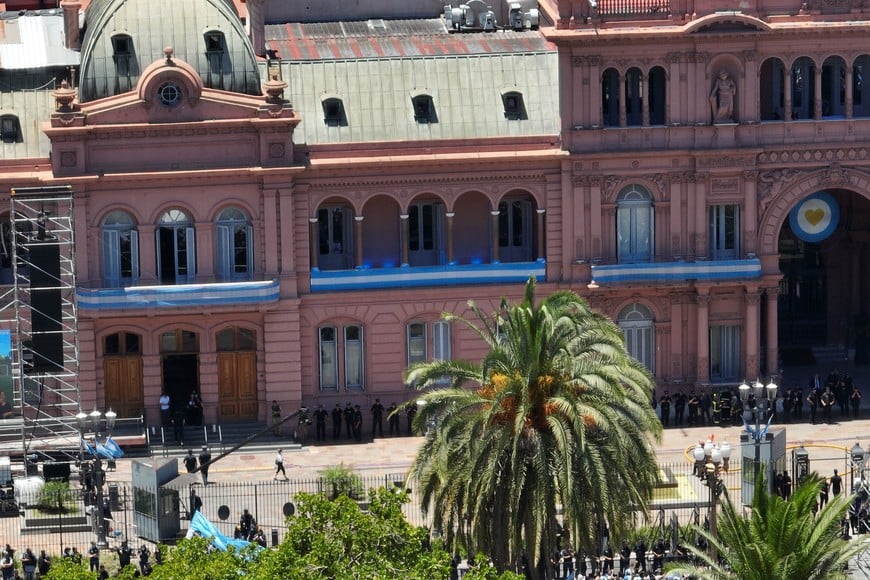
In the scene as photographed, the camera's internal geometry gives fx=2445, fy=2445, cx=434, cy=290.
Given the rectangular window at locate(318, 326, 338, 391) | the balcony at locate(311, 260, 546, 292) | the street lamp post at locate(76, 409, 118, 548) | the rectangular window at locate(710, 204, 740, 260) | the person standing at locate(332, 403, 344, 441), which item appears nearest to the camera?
the street lamp post at locate(76, 409, 118, 548)

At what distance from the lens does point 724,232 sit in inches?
4235

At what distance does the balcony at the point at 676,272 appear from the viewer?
348 feet

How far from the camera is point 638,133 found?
106000mm

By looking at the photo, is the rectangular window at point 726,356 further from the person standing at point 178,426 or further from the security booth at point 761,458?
the person standing at point 178,426

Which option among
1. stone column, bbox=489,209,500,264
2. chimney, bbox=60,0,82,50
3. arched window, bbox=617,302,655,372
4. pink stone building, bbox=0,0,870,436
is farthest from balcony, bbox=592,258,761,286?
chimney, bbox=60,0,82,50

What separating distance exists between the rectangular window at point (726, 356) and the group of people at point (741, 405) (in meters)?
1.18

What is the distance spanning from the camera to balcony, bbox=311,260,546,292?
105250 mm

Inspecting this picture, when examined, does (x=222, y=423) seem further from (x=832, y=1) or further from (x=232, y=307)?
(x=832, y=1)

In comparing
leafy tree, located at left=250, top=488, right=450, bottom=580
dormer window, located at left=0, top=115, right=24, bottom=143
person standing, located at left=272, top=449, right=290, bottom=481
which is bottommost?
person standing, located at left=272, top=449, right=290, bottom=481

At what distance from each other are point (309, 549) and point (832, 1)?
47.3 m

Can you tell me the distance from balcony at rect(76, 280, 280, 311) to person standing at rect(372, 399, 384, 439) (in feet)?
22.1

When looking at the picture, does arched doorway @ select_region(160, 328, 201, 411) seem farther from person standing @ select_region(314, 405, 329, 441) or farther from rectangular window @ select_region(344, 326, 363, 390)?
rectangular window @ select_region(344, 326, 363, 390)

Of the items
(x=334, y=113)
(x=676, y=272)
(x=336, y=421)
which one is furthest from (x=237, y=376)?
(x=676, y=272)

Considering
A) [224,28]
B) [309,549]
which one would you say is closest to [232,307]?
[224,28]
